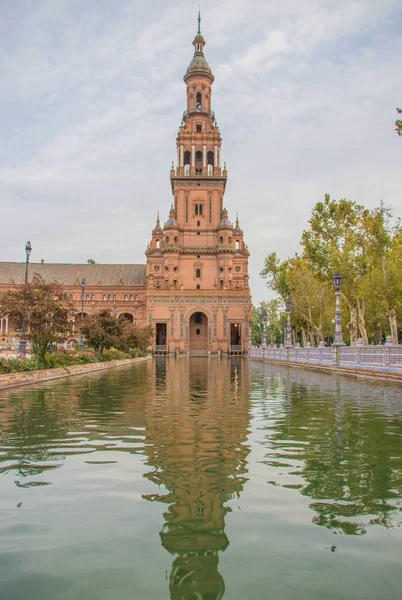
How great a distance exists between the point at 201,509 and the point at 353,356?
21.9 metres

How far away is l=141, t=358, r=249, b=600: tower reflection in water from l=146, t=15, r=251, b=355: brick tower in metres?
61.2

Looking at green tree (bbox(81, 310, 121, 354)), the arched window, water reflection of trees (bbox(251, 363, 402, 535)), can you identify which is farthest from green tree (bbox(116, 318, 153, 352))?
the arched window

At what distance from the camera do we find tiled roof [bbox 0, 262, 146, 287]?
90.2 metres

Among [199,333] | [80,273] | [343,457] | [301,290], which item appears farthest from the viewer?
[80,273]

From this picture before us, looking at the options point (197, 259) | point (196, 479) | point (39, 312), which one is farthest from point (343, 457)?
point (197, 259)

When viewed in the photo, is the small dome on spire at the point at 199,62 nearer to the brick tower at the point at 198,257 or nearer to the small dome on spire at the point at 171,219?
the brick tower at the point at 198,257

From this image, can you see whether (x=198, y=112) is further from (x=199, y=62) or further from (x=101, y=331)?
(x=101, y=331)

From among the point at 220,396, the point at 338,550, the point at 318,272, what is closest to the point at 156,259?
the point at 318,272

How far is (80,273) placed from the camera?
301 feet

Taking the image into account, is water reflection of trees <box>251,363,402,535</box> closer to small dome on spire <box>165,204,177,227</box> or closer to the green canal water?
the green canal water

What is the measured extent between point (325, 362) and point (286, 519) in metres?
25.7

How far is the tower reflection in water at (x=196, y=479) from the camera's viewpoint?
3.20 meters

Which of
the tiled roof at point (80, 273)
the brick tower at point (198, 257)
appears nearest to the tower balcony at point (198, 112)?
the brick tower at point (198, 257)

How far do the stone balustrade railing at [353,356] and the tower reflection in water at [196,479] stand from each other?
37.1 feet
